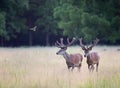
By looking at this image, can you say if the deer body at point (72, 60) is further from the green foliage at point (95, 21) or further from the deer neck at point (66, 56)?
the green foliage at point (95, 21)

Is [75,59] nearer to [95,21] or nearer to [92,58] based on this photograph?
[92,58]

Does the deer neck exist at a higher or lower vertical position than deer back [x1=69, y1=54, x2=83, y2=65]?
higher

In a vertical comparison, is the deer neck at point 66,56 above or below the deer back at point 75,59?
above

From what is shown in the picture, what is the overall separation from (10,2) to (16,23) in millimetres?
2273

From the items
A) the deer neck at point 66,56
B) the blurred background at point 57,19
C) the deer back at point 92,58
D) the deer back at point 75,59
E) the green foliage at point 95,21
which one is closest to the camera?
the deer back at point 92,58

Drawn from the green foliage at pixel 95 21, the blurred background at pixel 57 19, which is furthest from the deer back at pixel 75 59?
the green foliage at pixel 95 21

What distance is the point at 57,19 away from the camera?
156 feet

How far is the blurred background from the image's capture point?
36.3m

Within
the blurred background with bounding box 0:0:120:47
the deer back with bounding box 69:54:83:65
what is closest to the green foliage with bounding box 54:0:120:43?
the blurred background with bounding box 0:0:120:47

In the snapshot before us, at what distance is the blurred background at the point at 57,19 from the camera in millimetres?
36281

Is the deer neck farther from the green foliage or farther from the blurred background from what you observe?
the green foliage

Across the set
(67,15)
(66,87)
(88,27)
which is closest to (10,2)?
(67,15)

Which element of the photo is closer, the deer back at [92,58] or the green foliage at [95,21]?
the deer back at [92,58]

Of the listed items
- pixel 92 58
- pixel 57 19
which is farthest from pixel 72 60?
pixel 57 19
